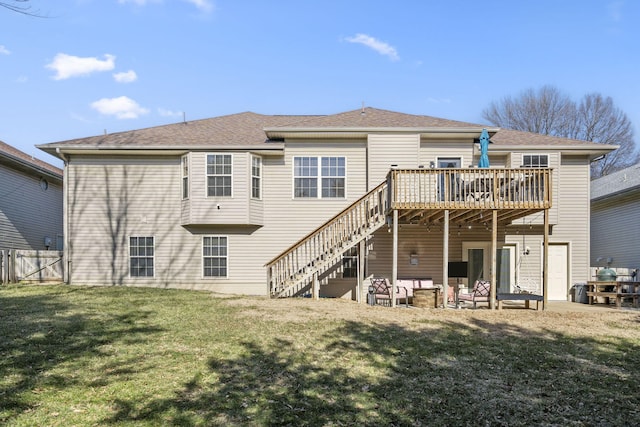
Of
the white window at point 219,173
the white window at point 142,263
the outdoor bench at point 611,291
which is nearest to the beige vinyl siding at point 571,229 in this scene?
the outdoor bench at point 611,291

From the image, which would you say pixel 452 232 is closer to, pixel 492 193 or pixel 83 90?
pixel 492 193

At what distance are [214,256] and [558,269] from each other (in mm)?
11752

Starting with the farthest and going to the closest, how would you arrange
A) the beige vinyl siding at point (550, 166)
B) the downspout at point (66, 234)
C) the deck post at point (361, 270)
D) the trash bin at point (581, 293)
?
the downspout at point (66, 234) → the beige vinyl siding at point (550, 166) → the trash bin at point (581, 293) → the deck post at point (361, 270)

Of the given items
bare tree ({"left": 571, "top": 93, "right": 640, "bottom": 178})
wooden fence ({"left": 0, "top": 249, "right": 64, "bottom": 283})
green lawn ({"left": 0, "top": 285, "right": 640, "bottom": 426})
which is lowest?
green lawn ({"left": 0, "top": 285, "right": 640, "bottom": 426})

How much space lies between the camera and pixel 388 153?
15492 millimetres

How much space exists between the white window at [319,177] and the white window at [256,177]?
3.76 feet

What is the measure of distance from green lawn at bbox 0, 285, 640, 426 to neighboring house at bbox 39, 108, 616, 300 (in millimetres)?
4823

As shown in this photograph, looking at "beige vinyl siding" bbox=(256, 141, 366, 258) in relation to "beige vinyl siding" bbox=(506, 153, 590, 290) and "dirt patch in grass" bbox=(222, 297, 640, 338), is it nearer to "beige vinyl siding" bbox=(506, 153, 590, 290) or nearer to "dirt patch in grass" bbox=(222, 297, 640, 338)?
"dirt patch in grass" bbox=(222, 297, 640, 338)

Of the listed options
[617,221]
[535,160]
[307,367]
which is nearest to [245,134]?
[535,160]

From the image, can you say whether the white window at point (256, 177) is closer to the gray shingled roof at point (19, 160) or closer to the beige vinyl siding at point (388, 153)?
the beige vinyl siding at point (388, 153)

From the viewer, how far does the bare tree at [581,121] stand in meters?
35.1

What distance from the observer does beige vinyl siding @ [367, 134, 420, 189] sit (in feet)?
50.5

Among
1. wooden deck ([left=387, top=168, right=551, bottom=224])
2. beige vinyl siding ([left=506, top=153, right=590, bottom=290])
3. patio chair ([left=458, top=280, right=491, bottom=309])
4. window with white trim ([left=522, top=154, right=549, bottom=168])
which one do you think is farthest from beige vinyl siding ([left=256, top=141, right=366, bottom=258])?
beige vinyl siding ([left=506, top=153, right=590, bottom=290])

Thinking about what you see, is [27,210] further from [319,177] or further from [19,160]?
[319,177]
